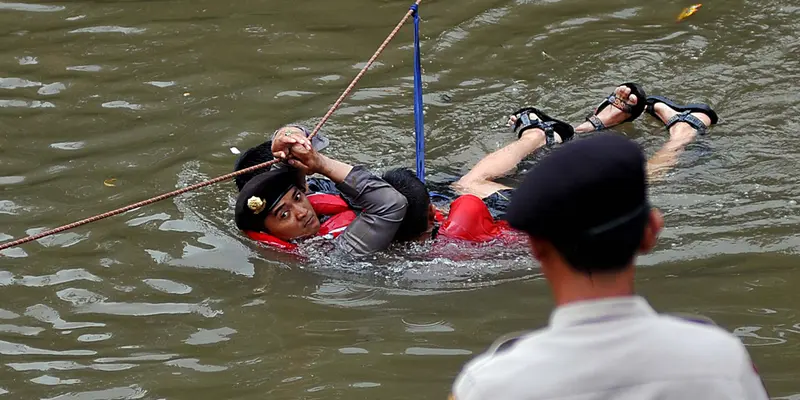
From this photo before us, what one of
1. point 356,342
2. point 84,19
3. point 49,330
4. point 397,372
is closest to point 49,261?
point 49,330

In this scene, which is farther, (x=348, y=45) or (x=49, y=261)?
(x=348, y=45)

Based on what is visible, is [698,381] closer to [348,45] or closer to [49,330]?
[49,330]

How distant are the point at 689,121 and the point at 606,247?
460 cm

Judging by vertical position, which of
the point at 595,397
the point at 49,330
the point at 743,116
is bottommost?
the point at 49,330

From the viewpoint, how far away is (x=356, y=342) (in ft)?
14.1

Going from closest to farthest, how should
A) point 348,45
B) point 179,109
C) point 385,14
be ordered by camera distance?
point 179,109 → point 348,45 → point 385,14

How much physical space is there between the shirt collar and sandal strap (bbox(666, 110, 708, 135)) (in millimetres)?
4549

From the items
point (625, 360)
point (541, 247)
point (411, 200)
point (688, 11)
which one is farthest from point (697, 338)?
point (688, 11)

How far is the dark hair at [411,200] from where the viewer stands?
5.04 metres

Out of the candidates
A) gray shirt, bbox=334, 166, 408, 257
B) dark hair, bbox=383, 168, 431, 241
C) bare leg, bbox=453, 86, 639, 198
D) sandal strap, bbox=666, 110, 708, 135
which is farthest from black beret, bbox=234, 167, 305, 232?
sandal strap, bbox=666, 110, 708, 135

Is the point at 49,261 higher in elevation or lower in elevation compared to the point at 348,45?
lower

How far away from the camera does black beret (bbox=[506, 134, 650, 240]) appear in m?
1.70

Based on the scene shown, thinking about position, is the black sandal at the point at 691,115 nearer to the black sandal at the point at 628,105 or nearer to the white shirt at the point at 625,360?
the black sandal at the point at 628,105

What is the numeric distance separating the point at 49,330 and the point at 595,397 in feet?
11.5
